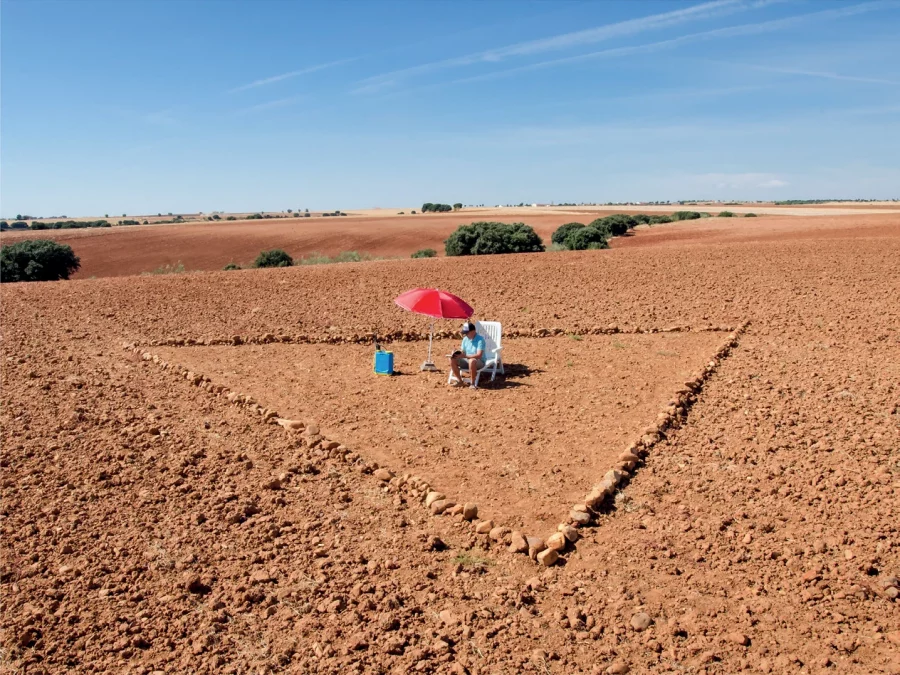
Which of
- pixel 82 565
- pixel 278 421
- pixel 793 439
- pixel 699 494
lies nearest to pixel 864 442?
pixel 793 439

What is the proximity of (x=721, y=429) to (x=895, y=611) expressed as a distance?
3246 millimetres

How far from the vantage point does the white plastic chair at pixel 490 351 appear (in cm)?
1001

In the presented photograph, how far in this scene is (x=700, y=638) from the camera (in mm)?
4246

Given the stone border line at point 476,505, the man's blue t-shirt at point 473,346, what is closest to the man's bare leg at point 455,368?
the man's blue t-shirt at point 473,346

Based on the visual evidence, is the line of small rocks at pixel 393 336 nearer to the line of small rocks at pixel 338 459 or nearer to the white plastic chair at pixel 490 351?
the white plastic chair at pixel 490 351

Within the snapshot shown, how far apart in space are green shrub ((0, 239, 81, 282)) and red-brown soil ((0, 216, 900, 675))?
19432 millimetres

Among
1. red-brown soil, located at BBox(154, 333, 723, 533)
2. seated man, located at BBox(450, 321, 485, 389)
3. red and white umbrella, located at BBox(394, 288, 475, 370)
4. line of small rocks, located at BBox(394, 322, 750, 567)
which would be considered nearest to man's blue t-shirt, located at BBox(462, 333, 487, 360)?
seated man, located at BBox(450, 321, 485, 389)

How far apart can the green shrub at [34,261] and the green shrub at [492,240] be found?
644 inches

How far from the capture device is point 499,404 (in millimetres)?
9016

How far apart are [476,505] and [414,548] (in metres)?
0.86

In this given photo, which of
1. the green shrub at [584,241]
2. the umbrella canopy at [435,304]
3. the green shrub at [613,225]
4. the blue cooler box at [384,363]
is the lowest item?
the blue cooler box at [384,363]

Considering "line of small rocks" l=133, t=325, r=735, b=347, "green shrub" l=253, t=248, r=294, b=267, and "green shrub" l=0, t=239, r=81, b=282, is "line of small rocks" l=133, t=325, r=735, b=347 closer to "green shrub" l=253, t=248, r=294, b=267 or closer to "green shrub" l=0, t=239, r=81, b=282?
"green shrub" l=0, t=239, r=81, b=282

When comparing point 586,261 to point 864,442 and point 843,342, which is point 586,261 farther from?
point 864,442

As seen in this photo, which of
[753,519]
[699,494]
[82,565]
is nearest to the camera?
[82,565]
